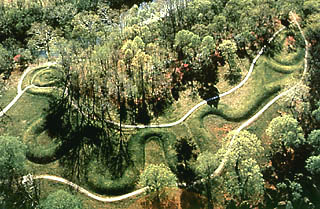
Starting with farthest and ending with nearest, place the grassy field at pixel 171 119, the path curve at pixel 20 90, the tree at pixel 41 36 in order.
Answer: the tree at pixel 41 36, the path curve at pixel 20 90, the grassy field at pixel 171 119

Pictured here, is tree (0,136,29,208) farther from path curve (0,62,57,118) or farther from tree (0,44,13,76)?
tree (0,44,13,76)

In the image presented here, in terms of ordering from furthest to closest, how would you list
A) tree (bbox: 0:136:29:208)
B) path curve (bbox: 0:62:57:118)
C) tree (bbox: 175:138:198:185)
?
path curve (bbox: 0:62:57:118), tree (bbox: 175:138:198:185), tree (bbox: 0:136:29:208)

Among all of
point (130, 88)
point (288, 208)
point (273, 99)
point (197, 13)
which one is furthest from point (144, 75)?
point (288, 208)

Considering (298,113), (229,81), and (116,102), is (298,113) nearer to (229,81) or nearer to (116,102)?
(229,81)

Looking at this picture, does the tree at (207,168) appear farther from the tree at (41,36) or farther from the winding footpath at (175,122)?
the tree at (41,36)

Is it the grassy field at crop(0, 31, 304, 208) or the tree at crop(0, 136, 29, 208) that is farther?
the grassy field at crop(0, 31, 304, 208)

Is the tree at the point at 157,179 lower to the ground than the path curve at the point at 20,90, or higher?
lower

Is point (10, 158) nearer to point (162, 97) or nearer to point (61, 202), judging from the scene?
point (61, 202)

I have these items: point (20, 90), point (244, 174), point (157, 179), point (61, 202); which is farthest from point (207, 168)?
point (20, 90)

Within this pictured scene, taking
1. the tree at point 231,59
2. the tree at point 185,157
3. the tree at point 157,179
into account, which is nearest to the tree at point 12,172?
the tree at point 157,179

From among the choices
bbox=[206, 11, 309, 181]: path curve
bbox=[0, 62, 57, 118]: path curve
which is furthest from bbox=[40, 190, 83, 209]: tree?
bbox=[0, 62, 57, 118]: path curve

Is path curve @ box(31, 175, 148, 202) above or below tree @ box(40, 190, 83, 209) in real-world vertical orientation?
above
